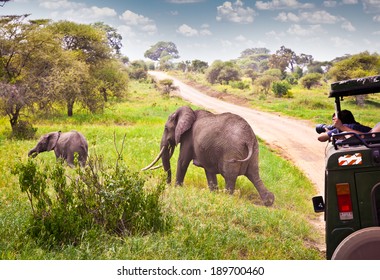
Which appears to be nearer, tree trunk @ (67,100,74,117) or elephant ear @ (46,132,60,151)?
elephant ear @ (46,132,60,151)

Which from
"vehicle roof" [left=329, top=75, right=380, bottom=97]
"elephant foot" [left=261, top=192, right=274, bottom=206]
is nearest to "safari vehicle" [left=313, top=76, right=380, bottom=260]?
"vehicle roof" [left=329, top=75, right=380, bottom=97]

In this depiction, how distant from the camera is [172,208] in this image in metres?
5.72

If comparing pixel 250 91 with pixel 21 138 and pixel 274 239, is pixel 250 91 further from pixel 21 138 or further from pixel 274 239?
pixel 21 138

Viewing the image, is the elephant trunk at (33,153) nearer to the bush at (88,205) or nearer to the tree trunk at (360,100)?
the bush at (88,205)

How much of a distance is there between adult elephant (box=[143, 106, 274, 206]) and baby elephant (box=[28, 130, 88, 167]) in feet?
2.46

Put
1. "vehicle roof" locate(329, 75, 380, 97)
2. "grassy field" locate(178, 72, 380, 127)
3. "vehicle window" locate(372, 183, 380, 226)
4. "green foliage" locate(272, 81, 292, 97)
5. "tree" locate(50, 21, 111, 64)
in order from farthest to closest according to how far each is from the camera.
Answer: "green foliage" locate(272, 81, 292, 97) → "grassy field" locate(178, 72, 380, 127) → "tree" locate(50, 21, 111, 64) → "vehicle roof" locate(329, 75, 380, 97) → "vehicle window" locate(372, 183, 380, 226)

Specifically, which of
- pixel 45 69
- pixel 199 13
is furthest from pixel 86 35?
pixel 199 13

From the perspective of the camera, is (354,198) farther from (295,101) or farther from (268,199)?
(295,101)

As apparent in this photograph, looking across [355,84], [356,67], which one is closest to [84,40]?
[356,67]

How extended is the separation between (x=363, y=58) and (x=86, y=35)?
319cm

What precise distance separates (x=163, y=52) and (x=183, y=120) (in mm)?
853

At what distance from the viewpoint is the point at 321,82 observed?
7.06 metres

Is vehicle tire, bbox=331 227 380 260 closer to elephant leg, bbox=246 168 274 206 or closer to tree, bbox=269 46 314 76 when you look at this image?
elephant leg, bbox=246 168 274 206

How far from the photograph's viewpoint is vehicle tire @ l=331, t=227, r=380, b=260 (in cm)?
358
